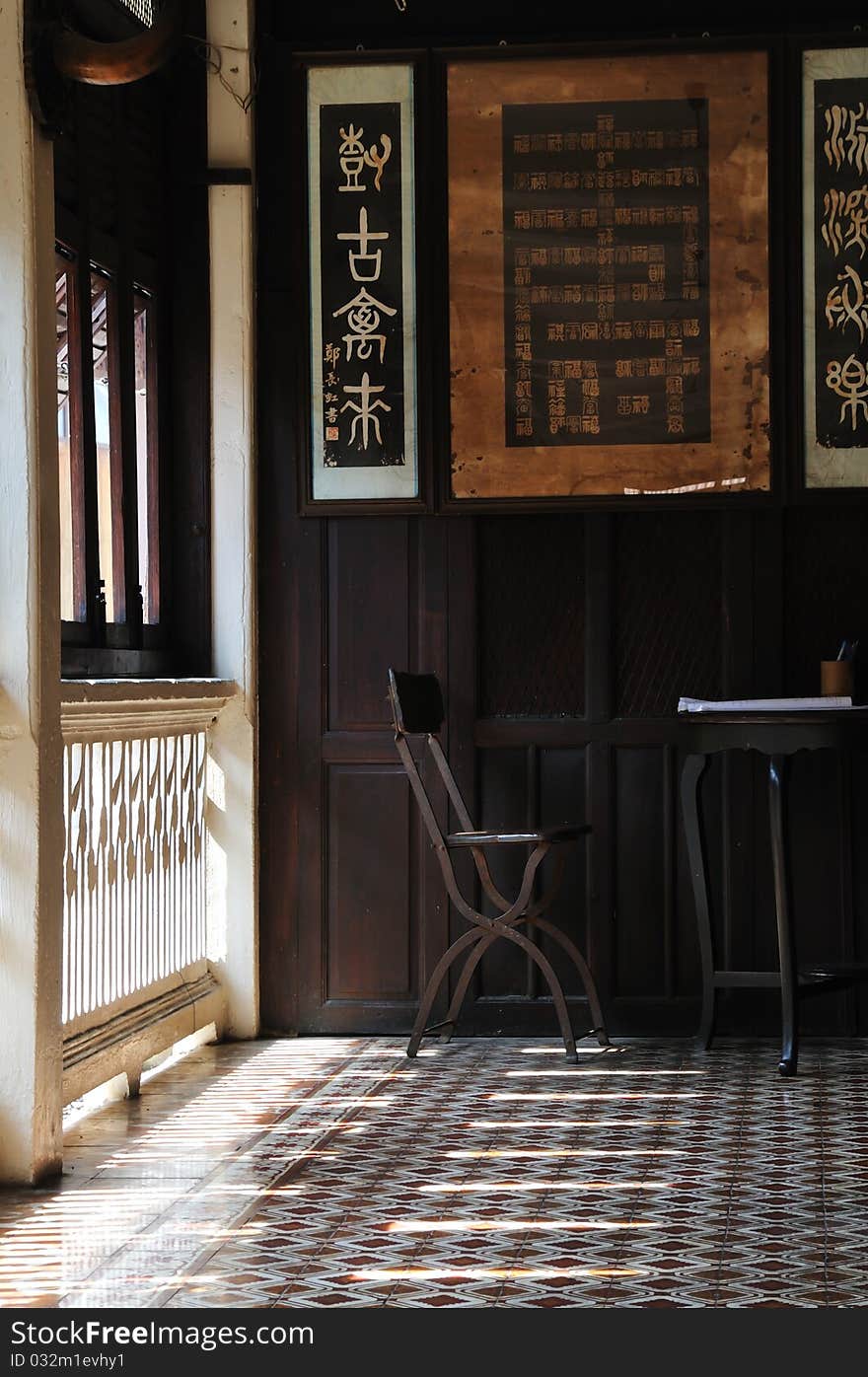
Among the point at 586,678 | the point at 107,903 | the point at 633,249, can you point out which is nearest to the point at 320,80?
Answer: the point at 633,249

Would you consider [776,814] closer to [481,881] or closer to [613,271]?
[481,881]

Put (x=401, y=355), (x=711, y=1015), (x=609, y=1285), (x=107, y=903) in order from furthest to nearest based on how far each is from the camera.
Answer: (x=401, y=355)
(x=711, y=1015)
(x=107, y=903)
(x=609, y=1285)

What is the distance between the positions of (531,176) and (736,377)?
3.08 feet

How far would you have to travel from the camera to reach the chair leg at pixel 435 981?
17.5ft

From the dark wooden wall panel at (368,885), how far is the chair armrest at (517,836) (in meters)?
0.52

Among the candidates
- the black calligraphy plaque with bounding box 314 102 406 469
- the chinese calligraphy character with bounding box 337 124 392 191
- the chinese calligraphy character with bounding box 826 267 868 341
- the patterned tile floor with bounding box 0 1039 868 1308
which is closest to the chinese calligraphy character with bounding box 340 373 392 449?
the black calligraphy plaque with bounding box 314 102 406 469

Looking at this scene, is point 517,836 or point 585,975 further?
point 585,975

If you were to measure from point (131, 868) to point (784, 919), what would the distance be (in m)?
1.90

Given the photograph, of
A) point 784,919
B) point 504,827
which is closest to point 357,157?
point 504,827

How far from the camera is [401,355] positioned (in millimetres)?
5832

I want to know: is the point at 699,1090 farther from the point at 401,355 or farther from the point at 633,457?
the point at 401,355

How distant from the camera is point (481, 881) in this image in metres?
5.47

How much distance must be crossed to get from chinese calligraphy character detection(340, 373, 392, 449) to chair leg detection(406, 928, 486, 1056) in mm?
1658

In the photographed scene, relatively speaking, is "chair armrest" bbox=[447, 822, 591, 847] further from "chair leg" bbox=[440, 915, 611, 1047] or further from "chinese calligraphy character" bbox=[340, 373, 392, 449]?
"chinese calligraphy character" bbox=[340, 373, 392, 449]
